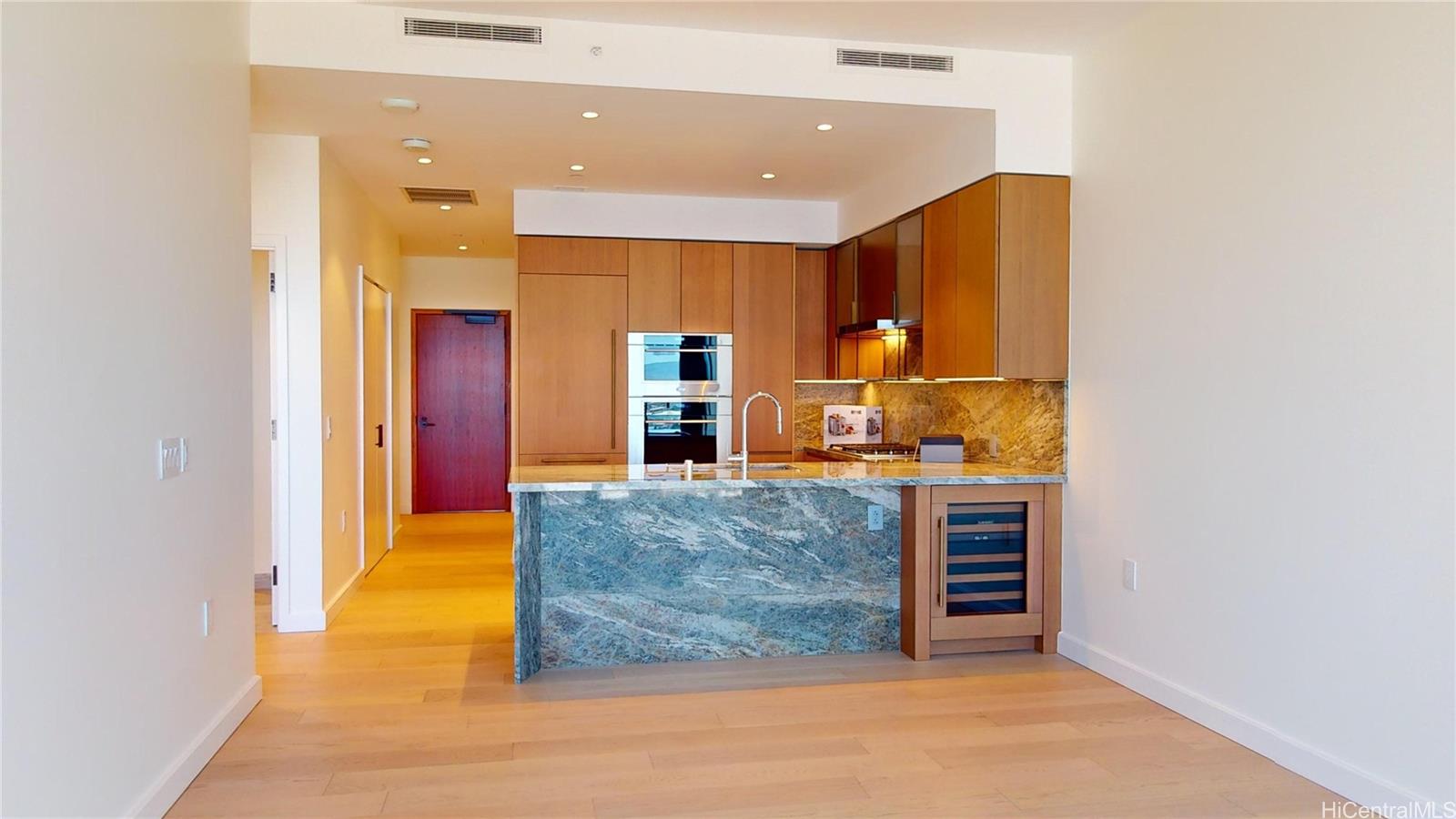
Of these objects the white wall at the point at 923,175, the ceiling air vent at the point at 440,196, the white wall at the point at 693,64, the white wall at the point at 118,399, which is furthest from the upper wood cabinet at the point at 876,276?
the white wall at the point at 118,399

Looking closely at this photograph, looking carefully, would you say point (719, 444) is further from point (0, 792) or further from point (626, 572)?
point (0, 792)

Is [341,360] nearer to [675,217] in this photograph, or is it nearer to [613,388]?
[613,388]

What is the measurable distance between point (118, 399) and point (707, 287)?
162 inches

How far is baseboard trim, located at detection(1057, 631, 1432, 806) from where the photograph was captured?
273cm

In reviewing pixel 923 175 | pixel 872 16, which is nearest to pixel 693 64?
pixel 872 16

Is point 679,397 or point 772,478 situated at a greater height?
point 679,397

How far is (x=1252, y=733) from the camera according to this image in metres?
3.17

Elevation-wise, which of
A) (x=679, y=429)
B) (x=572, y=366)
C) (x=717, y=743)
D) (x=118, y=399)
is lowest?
(x=717, y=743)

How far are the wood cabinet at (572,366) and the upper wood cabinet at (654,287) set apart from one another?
0.07 meters

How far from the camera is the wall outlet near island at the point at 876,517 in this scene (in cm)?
433

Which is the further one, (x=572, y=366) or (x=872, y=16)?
(x=572, y=366)

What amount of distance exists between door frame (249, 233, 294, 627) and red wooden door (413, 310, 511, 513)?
426 centimetres

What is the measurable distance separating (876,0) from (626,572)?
252 cm

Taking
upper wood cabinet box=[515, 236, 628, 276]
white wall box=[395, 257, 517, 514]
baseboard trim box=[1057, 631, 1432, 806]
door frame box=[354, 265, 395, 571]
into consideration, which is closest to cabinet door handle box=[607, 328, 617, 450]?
upper wood cabinet box=[515, 236, 628, 276]
